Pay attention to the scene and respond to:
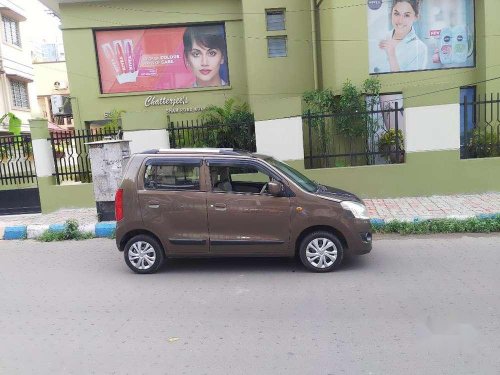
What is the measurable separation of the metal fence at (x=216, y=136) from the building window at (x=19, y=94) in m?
18.1

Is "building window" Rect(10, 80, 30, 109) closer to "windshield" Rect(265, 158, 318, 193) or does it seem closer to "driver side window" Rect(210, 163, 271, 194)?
"driver side window" Rect(210, 163, 271, 194)

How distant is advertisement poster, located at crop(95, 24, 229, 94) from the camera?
1454 cm

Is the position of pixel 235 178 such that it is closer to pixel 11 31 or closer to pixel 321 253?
pixel 321 253

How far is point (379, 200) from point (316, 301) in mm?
5545

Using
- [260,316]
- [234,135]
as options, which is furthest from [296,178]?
[234,135]

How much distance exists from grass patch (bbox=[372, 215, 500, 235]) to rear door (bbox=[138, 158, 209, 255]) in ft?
11.5

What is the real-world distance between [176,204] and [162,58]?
1040 cm

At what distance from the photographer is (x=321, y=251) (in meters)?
5.48

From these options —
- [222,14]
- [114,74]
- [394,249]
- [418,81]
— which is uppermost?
[222,14]

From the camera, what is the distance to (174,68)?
48.2 feet

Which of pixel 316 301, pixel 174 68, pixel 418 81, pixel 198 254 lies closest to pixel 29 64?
pixel 174 68

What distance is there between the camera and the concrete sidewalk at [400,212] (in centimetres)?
803

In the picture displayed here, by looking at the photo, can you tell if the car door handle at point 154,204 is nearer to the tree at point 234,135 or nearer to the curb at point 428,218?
the curb at point 428,218

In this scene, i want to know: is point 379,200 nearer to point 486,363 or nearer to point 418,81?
point 418,81
